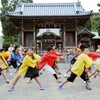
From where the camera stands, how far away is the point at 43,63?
12695mm

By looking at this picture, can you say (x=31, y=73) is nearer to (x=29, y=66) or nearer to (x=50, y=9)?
(x=29, y=66)

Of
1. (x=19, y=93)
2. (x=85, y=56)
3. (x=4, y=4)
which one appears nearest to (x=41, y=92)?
(x=19, y=93)

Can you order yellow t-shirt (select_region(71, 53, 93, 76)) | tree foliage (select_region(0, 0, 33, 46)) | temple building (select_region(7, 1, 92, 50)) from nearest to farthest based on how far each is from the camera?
yellow t-shirt (select_region(71, 53, 93, 76)) → temple building (select_region(7, 1, 92, 50)) → tree foliage (select_region(0, 0, 33, 46))

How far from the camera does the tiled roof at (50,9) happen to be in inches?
1348

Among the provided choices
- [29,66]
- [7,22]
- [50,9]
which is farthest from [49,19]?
[7,22]

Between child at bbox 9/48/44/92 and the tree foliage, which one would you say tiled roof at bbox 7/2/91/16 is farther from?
child at bbox 9/48/44/92

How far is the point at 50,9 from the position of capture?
1417 inches

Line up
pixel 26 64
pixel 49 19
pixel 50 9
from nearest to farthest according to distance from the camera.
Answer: pixel 26 64 < pixel 49 19 < pixel 50 9

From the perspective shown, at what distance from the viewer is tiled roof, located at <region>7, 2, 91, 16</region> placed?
3423 cm

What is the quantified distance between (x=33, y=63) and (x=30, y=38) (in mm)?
23861

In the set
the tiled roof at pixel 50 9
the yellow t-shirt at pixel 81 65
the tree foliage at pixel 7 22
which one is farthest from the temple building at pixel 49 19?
the yellow t-shirt at pixel 81 65

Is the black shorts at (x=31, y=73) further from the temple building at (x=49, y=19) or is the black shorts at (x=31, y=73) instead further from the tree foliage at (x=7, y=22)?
the tree foliage at (x=7, y=22)

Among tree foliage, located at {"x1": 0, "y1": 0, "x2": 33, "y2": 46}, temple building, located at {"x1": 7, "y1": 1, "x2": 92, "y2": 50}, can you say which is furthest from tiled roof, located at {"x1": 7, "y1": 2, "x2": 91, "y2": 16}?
tree foliage, located at {"x1": 0, "y1": 0, "x2": 33, "y2": 46}

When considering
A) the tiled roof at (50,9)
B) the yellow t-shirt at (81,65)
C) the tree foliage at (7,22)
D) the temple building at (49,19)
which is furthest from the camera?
the tree foliage at (7,22)
